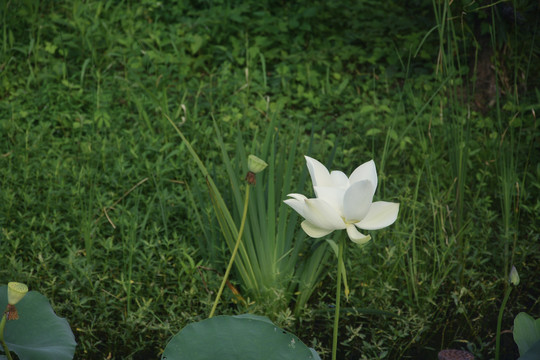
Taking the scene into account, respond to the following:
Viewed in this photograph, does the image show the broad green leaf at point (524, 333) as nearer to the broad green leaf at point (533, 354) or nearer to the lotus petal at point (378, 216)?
the broad green leaf at point (533, 354)

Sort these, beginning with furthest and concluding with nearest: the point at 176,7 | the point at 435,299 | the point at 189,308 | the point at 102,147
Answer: the point at 176,7 → the point at 102,147 → the point at 435,299 → the point at 189,308

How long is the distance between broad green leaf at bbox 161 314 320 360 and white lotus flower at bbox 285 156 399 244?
0.63 ft

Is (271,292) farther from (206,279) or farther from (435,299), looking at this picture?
(435,299)

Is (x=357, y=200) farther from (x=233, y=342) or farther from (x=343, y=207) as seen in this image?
(x=233, y=342)

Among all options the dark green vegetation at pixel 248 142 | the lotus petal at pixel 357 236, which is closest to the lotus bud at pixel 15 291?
the lotus petal at pixel 357 236

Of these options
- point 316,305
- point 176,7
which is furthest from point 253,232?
point 176,7

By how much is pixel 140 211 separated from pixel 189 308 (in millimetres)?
594

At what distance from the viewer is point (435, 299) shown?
195 centimetres

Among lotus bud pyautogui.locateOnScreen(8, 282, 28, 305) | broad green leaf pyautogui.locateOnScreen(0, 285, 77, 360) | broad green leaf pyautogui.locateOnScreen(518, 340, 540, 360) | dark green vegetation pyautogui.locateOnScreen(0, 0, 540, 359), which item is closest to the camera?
lotus bud pyautogui.locateOnScreen(8, 282, 28, 305)

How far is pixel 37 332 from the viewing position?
1189 mm

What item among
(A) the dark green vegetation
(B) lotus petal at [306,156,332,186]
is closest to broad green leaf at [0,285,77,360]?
(A) the dark green vegetation

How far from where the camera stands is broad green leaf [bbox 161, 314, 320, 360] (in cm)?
104

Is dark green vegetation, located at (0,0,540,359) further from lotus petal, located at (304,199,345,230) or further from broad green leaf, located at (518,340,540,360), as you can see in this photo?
lotus petal, located at (304,199,345,230)

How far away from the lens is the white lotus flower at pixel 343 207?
975 millimetres
